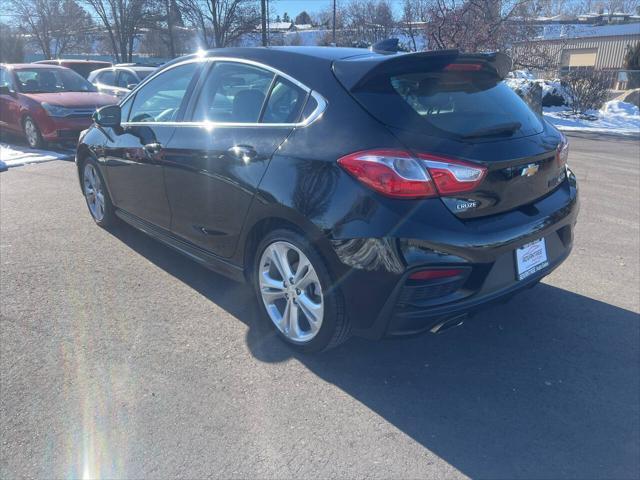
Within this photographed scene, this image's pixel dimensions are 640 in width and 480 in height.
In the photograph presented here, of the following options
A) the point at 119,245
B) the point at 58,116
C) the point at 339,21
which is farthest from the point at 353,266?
the point at 339,21

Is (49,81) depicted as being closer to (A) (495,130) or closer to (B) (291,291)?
(B) (291,291)

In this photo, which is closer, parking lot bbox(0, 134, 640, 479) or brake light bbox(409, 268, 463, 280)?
parking lot bbox(0, 134, 640, 479)

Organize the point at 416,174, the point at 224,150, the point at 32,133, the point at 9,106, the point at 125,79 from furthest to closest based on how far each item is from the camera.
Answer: the point at 125,79 < the point at 9,106 < the point at 32,133 < the point at 224,150 < the point at 416,174

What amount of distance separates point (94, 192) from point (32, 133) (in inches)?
236

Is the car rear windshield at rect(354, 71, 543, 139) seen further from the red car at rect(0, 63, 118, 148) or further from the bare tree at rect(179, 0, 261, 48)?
the bare tree at rect(179, 0, 261, 48)

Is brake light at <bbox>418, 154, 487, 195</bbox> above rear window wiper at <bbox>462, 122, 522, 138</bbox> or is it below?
below

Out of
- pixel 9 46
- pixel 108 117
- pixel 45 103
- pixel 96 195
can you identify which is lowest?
pixel 96 195

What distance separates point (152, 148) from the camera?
416cm

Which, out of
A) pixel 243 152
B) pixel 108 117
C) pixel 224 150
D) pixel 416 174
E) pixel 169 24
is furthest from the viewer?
pixel 169 24

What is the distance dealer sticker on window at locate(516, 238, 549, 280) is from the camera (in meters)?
2.88

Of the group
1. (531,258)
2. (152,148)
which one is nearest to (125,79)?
(152,148)

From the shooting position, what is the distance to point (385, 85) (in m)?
2.89

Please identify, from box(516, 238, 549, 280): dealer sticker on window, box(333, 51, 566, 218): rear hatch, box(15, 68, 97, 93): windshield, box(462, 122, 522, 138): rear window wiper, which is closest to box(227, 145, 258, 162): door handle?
box(333, 51, 566, 218): rear hatch

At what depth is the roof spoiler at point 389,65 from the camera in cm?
290
